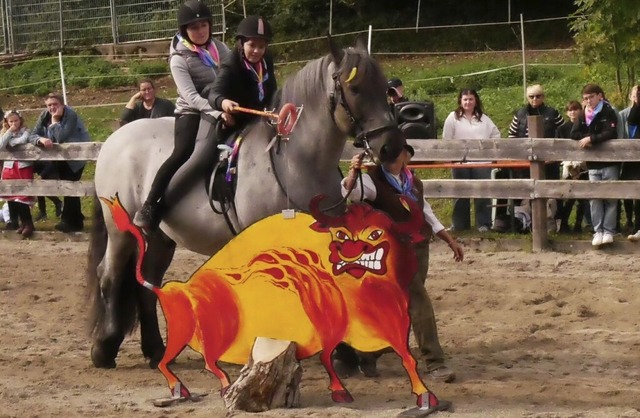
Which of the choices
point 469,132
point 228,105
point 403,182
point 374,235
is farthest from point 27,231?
point 374,235

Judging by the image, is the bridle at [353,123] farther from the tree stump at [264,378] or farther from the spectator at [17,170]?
the spectator at [17,170]

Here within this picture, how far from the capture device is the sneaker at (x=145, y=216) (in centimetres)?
812

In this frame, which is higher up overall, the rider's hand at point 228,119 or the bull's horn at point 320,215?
the rider's hand at point 228,119

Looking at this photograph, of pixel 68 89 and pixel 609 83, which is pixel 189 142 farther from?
pixel 68 89

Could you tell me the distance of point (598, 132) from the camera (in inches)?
482

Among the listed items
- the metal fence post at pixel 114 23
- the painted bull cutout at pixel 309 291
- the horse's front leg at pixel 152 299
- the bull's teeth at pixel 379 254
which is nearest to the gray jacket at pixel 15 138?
the horse's front leg at pixel 152 299

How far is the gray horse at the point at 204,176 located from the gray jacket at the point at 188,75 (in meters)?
0.29

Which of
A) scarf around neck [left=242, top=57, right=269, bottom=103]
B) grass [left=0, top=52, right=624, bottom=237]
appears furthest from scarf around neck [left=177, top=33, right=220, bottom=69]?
grass [left=0, top=52, right=624, bottom=237]

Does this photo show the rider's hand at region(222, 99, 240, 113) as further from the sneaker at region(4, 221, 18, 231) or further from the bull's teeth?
the sneaker at region(4, 221, 18, 231)

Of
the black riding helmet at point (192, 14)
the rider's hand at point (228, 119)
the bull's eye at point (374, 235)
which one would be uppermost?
the black riding helmet at point (192, 14)

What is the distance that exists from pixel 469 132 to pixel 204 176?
6006 millimetres

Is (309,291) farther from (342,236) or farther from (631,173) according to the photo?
(631,173)

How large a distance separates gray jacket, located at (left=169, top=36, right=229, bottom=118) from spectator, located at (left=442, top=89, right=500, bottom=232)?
18.6 ft

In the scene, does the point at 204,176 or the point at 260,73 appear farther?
the point at 204,176
